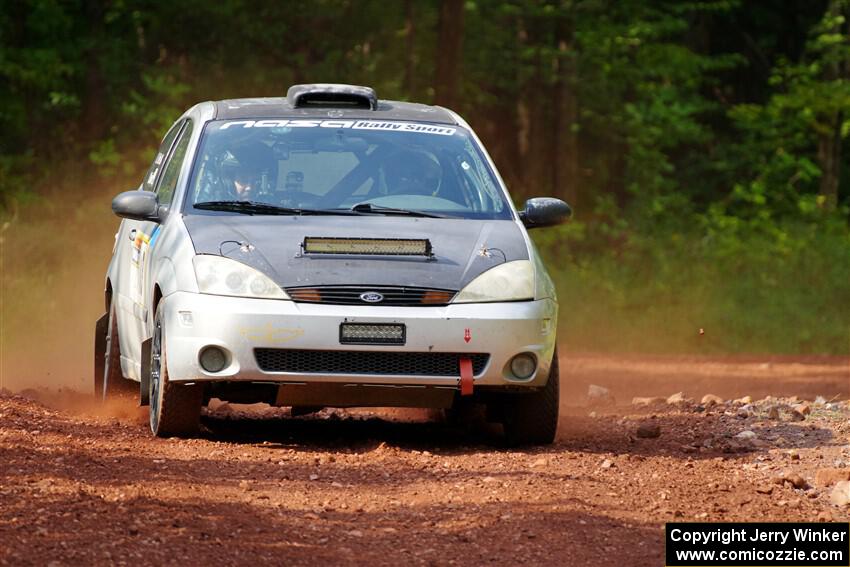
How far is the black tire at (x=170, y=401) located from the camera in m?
8.40

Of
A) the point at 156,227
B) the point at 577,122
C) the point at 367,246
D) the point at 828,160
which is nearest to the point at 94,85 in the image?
the point at 577,122

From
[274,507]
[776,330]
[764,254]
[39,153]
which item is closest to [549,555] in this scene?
[274,507]

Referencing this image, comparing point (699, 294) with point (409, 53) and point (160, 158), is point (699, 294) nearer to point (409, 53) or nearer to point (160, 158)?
point (160, 158)

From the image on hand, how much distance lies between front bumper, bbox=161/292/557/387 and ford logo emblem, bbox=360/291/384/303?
4 centimetres

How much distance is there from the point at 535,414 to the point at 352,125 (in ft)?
6.68

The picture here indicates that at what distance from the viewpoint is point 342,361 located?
8133 mm

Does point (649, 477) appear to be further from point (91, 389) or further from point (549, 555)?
point (91, 389)

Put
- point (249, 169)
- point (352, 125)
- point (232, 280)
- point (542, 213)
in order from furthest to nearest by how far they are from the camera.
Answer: point (352, 125) < point (542, 213) < point (249, 169) < point (232, 280)

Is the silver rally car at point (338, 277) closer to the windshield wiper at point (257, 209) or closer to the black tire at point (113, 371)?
the windshield wiper at point (257, 209)

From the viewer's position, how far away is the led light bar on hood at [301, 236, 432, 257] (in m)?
8.30

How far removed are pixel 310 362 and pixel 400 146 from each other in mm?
1807

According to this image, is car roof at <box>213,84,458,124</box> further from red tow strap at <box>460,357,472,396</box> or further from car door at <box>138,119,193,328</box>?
red tow strap at <box>460,357,472,396</box>

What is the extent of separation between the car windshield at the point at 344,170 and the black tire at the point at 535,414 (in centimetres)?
102

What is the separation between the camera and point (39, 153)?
29.5 m
